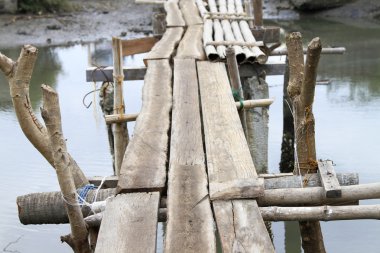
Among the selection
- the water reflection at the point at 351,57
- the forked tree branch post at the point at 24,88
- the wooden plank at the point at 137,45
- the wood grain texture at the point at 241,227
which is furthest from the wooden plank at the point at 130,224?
the water reflection at the point at 351,57

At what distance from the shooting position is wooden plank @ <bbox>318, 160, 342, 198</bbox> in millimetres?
3332

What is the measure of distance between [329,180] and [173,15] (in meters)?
6.85

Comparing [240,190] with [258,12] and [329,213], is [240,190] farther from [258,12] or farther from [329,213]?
[258,12]

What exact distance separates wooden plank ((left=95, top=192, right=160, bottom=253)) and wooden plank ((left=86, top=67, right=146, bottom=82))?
342 cm

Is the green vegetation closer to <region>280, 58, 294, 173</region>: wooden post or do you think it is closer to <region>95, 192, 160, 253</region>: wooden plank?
<region>280, 58, 294, 173</region>: wooden post

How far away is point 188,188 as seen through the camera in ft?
11.5

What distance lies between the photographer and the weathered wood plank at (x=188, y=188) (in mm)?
2994

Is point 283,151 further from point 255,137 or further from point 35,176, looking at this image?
point 35,176

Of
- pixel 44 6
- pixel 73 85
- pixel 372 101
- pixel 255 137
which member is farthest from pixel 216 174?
pixel 44 6

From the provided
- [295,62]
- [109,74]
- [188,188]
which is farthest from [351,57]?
[188,188]

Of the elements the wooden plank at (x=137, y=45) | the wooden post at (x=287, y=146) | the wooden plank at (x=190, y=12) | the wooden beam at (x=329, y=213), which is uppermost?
the wooden plank at (x=190, y=12)

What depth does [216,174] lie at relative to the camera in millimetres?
3682

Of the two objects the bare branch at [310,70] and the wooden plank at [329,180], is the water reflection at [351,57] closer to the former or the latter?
the bare branch at [310,70]

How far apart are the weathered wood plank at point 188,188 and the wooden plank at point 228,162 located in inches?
2.3
